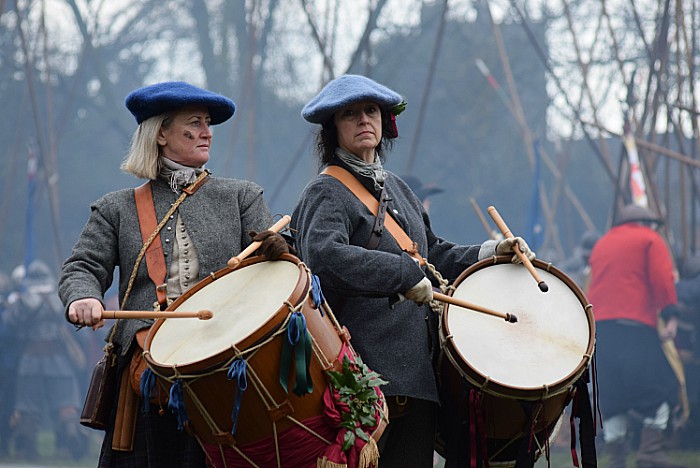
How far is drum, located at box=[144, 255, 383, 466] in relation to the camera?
257 cm

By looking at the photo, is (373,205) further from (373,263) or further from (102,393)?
(102,393)

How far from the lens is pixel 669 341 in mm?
7988

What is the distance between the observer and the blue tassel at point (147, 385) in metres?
2.80

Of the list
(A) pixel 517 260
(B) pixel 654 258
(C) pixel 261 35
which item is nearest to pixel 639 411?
(B) pixel 654 258

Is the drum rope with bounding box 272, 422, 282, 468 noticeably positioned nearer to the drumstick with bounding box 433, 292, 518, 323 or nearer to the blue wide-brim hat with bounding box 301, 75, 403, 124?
the drumstick with bounding box 433, 292, 518, 323

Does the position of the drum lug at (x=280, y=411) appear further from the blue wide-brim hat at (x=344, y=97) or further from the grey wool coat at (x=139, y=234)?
the blue wide-brim hat at (x=344, y=97)

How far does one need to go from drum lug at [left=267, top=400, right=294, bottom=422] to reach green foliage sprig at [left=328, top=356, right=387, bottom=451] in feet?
0.49

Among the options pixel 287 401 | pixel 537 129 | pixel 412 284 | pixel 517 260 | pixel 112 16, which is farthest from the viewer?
pixel 112 16

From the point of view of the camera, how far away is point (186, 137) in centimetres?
319

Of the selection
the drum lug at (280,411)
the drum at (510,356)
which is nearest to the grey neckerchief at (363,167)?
the drum at (510,356)

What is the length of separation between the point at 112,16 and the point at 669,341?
12215 millimetres

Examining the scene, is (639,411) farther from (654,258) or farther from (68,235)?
(68,235)

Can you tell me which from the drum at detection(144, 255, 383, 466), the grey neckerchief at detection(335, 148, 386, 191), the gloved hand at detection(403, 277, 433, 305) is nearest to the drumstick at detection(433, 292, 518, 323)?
the gloved hand at detection(403, 277, 433, 305)

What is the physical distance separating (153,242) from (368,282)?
67 centimetres
